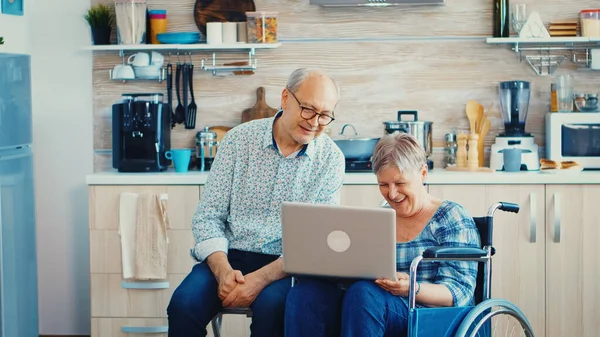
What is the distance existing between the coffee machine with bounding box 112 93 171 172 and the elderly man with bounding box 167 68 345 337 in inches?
47.0

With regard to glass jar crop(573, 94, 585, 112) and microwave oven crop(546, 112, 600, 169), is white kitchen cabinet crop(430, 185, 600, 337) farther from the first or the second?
glass jar crop(573, 94, 585, 112)

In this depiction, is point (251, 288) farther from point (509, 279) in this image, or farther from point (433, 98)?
point (433, 98)

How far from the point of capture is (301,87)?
279 cm

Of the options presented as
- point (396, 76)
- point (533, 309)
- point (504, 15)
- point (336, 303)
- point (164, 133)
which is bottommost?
point (533, 309)

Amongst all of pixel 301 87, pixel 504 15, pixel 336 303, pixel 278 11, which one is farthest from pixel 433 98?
pixel 336 303

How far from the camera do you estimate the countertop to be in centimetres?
390

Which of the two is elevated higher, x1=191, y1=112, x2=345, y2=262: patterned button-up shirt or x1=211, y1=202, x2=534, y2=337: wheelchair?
x1=191, y1=112, x2=345, y2=262: patterned button-up shirt

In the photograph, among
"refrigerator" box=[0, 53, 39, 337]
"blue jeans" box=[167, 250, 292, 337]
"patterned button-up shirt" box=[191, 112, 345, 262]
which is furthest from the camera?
"refrigerator" box=[0, 53, 39, 337]

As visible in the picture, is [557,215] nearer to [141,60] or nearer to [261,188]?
[261,188]

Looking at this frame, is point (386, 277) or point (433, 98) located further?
point (433, 98)

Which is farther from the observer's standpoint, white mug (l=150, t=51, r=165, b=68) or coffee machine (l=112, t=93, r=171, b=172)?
white mug (l=150, t=51, r=165, b=68)

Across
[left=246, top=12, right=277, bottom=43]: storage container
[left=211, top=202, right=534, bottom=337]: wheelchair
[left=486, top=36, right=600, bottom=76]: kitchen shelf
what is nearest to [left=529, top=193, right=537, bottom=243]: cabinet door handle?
[left=486, top=36, right=600, bottom=76]: kitchen shelf

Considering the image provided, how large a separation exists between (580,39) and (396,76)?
2.84 feet

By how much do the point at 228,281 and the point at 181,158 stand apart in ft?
4.88
